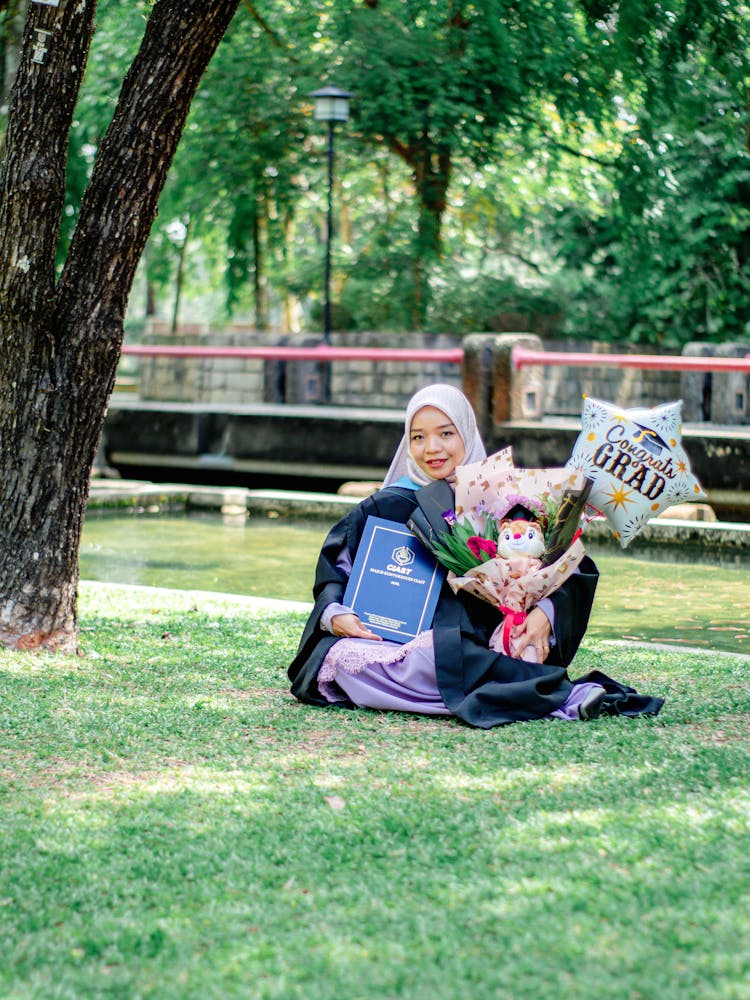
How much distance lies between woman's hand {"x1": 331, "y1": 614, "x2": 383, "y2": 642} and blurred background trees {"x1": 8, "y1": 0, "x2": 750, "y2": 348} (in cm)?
1453

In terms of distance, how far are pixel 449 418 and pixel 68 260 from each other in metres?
1.79

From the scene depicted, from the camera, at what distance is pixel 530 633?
464cm

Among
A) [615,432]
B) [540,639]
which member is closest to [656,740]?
[540,639]

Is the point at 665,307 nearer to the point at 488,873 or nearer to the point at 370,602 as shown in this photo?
the point at 370,602

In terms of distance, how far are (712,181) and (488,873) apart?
20.0 m

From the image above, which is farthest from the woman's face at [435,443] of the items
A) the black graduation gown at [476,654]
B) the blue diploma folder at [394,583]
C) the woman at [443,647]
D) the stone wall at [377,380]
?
the stone wall at [377,380]

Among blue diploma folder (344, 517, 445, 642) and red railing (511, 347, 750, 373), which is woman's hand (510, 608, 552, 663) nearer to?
blue diploma folder (344, 517, 445, 642)

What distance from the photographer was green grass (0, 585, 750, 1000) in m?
2.67

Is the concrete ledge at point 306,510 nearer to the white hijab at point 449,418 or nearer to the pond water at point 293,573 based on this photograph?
the pond water at point 293,573

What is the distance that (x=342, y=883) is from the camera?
3109mm

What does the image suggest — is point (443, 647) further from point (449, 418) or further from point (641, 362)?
point (641, 362)

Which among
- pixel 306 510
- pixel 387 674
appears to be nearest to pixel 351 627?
pixel 387 674

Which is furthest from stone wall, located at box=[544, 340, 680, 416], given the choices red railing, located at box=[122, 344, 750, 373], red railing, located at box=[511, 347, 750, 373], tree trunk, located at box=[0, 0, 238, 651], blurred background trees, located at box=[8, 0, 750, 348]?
tree trunk, located at box=[0, 0, 238, 651]

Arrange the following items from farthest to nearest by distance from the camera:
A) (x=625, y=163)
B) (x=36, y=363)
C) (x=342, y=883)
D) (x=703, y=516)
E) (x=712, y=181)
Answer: (x=712, y=181)
(x=625, y=163)
(x=703, y=516)
(x=36, y=363)
(x=342, y=883)
